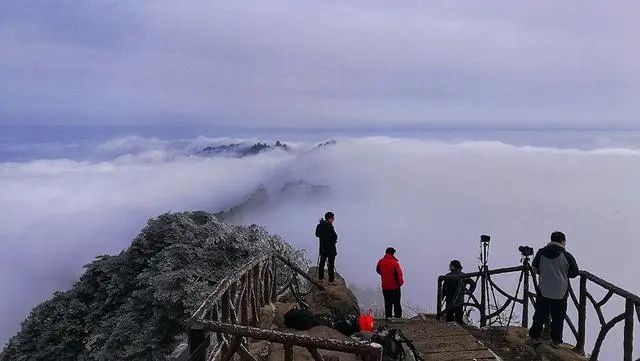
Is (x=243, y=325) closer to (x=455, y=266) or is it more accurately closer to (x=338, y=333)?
(x=338, y=333)

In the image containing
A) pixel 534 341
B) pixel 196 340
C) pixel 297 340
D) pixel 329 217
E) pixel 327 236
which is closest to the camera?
pixel 297 340

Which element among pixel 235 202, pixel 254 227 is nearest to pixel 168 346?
pixel 254 227

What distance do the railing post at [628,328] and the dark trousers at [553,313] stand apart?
1.07 m

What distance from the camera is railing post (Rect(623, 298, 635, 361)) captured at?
23.7 ft

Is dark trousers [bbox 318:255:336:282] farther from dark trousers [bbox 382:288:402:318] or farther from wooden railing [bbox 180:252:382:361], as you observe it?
dark trousers [bbox 382:288:402:318]

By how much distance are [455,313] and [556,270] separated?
2988mm

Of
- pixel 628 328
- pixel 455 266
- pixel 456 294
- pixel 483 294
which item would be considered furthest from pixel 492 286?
pixel 628 328

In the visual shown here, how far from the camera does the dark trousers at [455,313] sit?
10.6 m

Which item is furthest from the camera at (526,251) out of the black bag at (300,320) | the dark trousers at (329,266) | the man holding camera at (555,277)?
the dark trousers at (329,266)

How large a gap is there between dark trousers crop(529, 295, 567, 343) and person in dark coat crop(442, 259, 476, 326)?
1944 mm

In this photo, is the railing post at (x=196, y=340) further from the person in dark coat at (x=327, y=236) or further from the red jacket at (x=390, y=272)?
the person in dark coat at (x=327, y=236)

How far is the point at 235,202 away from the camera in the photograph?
339ft

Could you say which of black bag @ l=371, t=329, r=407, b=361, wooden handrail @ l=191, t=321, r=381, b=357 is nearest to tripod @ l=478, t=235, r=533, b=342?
black bag @ l=371, t=329, r=407, b=361

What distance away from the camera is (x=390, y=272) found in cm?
1148
